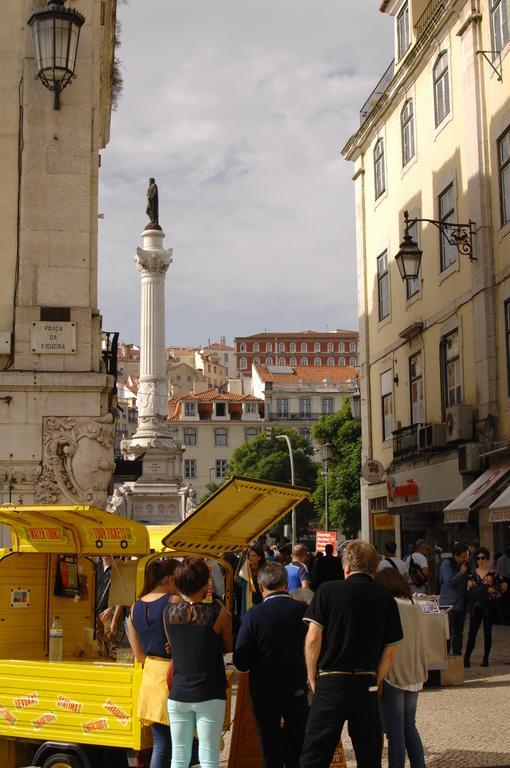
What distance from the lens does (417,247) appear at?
22938 millimetres

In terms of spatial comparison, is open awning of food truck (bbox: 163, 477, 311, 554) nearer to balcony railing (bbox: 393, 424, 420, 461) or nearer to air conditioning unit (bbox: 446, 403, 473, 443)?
air conditioning unit (bbox: 446, 403, 473, 443)

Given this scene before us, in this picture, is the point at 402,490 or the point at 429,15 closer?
the point at 429,15

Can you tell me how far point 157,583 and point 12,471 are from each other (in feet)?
20.6

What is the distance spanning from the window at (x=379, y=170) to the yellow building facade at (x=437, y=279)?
6 cm

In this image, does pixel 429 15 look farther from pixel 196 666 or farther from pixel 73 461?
pixel 196 666

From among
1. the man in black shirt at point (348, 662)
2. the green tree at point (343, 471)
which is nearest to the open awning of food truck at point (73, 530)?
the man in black shirt at point (348, 662)

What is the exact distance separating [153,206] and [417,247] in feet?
92.1

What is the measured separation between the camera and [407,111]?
3039 cm

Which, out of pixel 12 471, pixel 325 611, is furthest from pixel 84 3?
pixel 325 611

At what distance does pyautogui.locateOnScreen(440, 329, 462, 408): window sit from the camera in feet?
84.0

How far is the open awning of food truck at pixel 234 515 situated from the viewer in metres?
7.93

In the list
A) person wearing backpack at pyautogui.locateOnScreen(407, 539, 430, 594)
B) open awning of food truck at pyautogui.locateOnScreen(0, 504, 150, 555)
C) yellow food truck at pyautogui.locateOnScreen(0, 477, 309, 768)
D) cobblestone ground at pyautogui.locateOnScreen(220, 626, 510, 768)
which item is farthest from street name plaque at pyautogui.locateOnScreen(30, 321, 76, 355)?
cobblestone ground at pyautogui.locateOnScreen(220, 626, 510, 768)

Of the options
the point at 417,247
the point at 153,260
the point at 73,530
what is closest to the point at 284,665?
the point at 73,530

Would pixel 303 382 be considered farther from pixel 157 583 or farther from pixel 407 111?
pixel 157 583
